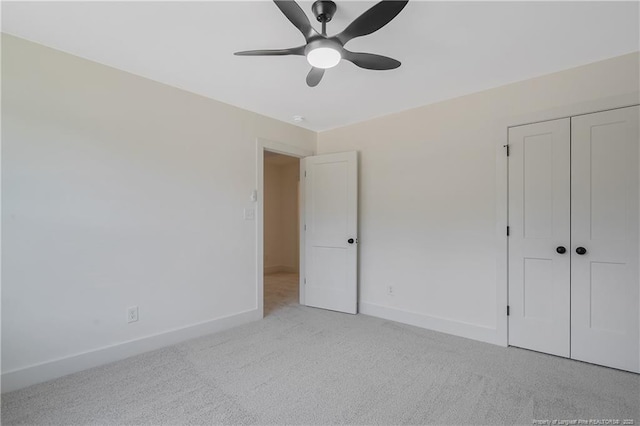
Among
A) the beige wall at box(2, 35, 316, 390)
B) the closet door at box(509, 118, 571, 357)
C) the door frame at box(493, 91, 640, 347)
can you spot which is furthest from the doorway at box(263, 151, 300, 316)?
the closet door at box(509, 118, 571, 357)

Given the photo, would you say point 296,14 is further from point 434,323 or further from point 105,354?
point 434,323

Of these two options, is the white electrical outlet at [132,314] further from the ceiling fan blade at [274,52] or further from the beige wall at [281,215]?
the beige wall at [281,215]

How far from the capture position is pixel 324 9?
171cm

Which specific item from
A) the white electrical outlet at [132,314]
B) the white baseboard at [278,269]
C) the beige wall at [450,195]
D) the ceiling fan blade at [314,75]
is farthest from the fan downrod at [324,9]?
the white baseboard at [278,269]

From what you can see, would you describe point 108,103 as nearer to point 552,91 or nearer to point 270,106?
point 270,106

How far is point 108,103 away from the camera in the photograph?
2504 mm

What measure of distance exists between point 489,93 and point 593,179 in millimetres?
1156

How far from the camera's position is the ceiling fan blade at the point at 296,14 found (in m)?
1.46

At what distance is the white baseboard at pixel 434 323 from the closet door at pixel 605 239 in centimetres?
→ 65

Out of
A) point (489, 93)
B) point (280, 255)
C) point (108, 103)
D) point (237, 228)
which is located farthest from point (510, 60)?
point (280, 255)

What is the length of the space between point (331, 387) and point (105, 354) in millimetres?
1866

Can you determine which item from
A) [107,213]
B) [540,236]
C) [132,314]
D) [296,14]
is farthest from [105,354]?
[540,236]

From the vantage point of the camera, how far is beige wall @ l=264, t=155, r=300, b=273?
6.67 metres

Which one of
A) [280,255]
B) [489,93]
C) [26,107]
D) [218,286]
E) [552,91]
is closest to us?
[26,107]
